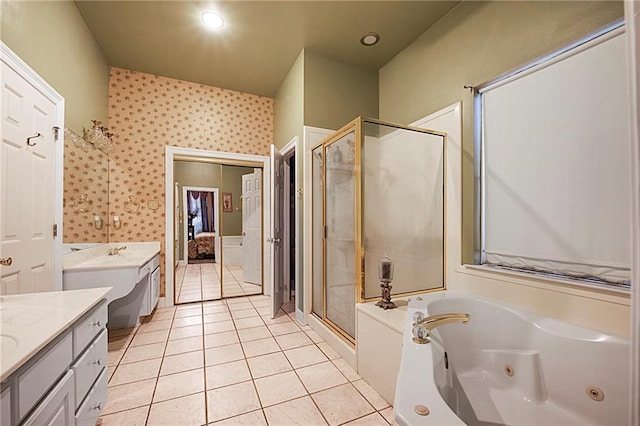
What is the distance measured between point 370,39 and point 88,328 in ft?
10.4

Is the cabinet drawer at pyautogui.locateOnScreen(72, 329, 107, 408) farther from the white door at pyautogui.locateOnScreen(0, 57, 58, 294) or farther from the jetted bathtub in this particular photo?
the jetted bathtub

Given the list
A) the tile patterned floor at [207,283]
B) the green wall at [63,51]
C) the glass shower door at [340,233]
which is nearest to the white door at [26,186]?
the green wall at [63,51]

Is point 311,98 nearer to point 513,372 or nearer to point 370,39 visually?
point 370,39

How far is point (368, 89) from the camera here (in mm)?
3299

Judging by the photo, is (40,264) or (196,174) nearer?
(40,264)

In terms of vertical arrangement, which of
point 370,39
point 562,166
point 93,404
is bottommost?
point 93,404

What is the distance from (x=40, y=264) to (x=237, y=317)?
1848 millimetres

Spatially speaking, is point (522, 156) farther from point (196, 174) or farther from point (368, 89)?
point (196, 174)

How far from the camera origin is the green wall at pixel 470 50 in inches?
65.0

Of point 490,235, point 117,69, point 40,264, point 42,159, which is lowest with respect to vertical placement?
point 40,264

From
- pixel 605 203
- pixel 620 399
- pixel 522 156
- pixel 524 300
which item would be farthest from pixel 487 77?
pixel 620 399

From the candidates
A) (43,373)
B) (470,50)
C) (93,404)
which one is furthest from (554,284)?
(93,404)

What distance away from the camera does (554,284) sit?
5.44ft

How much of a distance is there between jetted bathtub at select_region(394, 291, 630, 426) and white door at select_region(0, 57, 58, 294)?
223 centimetres
